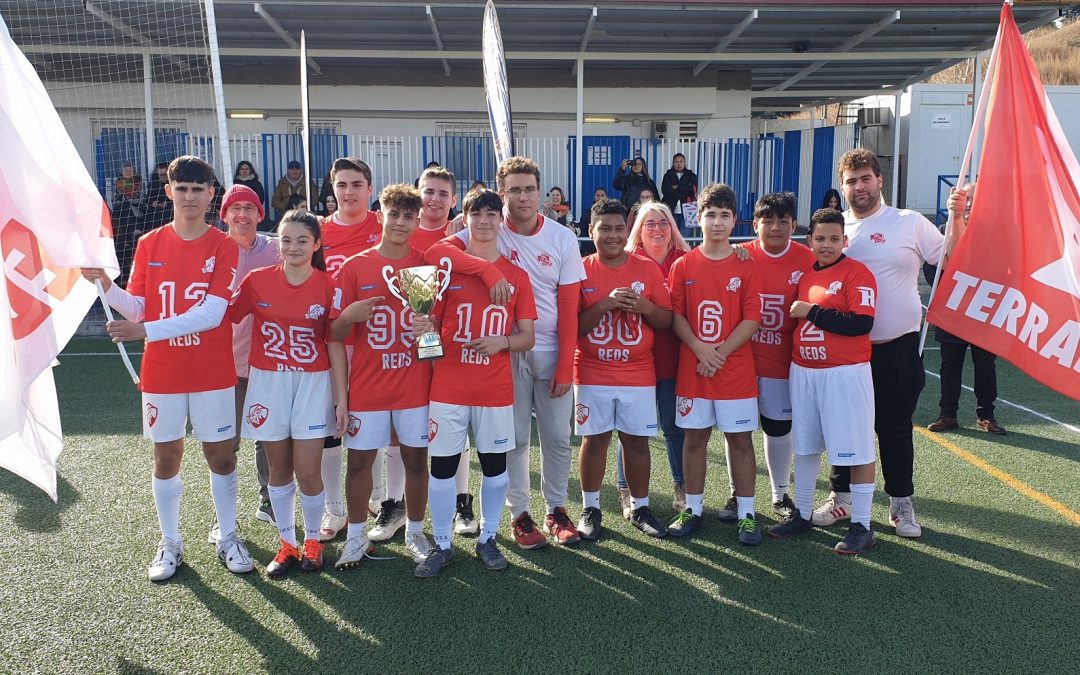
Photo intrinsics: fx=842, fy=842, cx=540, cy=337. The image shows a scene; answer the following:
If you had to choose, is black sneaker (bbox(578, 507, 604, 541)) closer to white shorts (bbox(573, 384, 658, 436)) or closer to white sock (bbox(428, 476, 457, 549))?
white shorts (bbox(573, 384, 658, 436))

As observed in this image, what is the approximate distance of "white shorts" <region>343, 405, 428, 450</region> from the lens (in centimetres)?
407

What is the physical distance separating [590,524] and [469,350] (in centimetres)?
125

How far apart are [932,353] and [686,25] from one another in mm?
5867

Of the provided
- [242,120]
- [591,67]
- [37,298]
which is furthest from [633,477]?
[242,120]

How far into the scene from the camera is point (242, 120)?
15.0 metres

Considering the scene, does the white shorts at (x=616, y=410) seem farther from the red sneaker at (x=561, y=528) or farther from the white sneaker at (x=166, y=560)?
the white sneaker at (x=166, y=560)

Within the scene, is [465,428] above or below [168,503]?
A: above

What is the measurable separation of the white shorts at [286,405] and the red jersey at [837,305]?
2.46 metres

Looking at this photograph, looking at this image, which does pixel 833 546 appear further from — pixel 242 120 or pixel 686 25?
pixel 242 120

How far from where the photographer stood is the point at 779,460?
15.9 feet

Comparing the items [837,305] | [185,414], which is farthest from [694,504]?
[185,414]

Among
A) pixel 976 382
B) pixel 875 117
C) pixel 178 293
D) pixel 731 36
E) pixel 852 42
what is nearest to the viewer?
pixel 178 293

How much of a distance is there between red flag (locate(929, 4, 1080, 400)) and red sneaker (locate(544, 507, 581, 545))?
2.26 meters

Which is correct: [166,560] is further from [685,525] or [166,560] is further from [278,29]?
[278,29]
